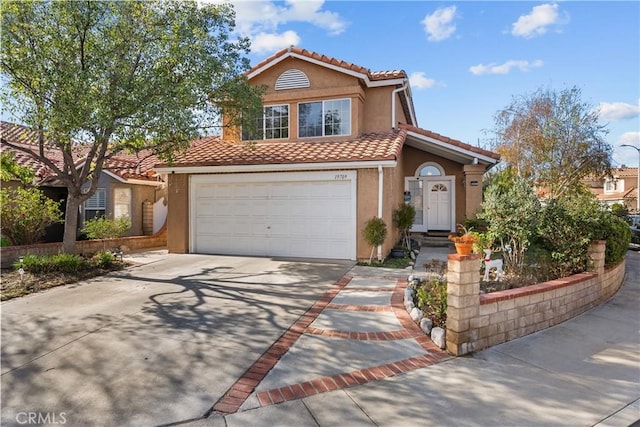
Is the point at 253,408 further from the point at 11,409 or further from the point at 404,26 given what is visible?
the point at 404,26

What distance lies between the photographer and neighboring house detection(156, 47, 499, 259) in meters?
11.5

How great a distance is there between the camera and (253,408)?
362 cm

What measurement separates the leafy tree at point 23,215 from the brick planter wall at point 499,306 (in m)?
12.4

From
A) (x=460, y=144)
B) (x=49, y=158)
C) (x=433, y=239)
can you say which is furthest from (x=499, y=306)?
(x=49, y=158)

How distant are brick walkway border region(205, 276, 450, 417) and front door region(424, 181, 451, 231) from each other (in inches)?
388

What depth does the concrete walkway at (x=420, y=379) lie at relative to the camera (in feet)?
11.8

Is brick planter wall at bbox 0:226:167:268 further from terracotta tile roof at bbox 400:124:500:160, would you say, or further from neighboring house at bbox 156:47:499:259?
terracotta tile roof at bbox 400:124:500:160

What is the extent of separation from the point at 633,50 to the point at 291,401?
12.7 m

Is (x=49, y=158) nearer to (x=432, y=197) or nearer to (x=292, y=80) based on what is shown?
(x=292, y=80)

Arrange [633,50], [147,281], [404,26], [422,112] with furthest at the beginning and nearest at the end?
1. [422,112]
2. [404,26]
3. [633,50]
4. [147,281]

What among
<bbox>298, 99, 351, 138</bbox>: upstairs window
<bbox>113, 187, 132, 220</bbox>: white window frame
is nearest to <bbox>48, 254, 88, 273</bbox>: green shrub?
<bbox>113, 187, 132, 220</bbox>: white window frame

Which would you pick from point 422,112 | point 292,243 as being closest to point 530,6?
point 292,243

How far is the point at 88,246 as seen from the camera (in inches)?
488

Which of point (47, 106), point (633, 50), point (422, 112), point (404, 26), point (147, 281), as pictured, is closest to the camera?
point (47, 106)
